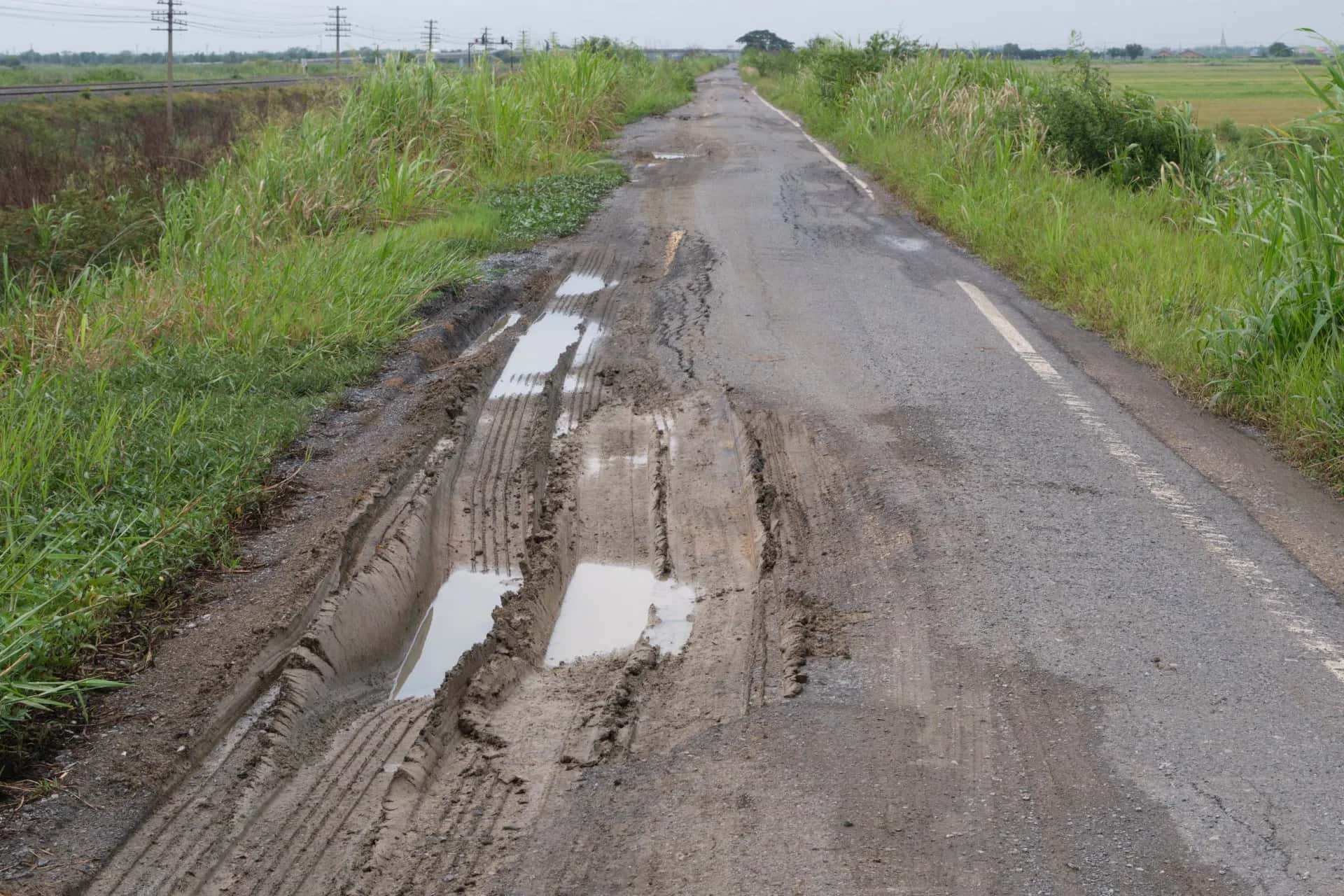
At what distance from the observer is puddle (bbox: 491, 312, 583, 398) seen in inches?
235

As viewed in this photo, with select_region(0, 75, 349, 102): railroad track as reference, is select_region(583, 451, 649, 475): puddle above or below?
below

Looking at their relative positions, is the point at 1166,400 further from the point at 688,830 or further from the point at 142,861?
the point at 142,861

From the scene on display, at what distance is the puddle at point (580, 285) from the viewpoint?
8.21 m

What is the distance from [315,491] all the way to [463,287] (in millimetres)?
Result: 3792

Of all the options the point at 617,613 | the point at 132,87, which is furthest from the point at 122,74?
the point at 617,613

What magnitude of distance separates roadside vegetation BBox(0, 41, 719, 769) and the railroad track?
45.8 feet

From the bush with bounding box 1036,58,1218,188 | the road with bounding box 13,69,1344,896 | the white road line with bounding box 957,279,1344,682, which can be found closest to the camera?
the road with bounding box 13,69,1344,896

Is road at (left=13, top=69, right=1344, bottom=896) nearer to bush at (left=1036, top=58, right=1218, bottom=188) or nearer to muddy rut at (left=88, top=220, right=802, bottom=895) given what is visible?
muddy rut at (left=88, top=220, right=802, bottom=895)

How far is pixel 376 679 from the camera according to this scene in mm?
3432

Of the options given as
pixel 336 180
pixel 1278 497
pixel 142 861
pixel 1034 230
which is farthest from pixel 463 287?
pixel 142 861

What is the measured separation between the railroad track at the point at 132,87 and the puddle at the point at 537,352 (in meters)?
19.4

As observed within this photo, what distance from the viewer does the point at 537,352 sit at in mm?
6688

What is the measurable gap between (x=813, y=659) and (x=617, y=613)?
805mm

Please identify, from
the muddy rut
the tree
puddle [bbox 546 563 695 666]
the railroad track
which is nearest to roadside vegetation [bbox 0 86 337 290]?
the muddy rut
